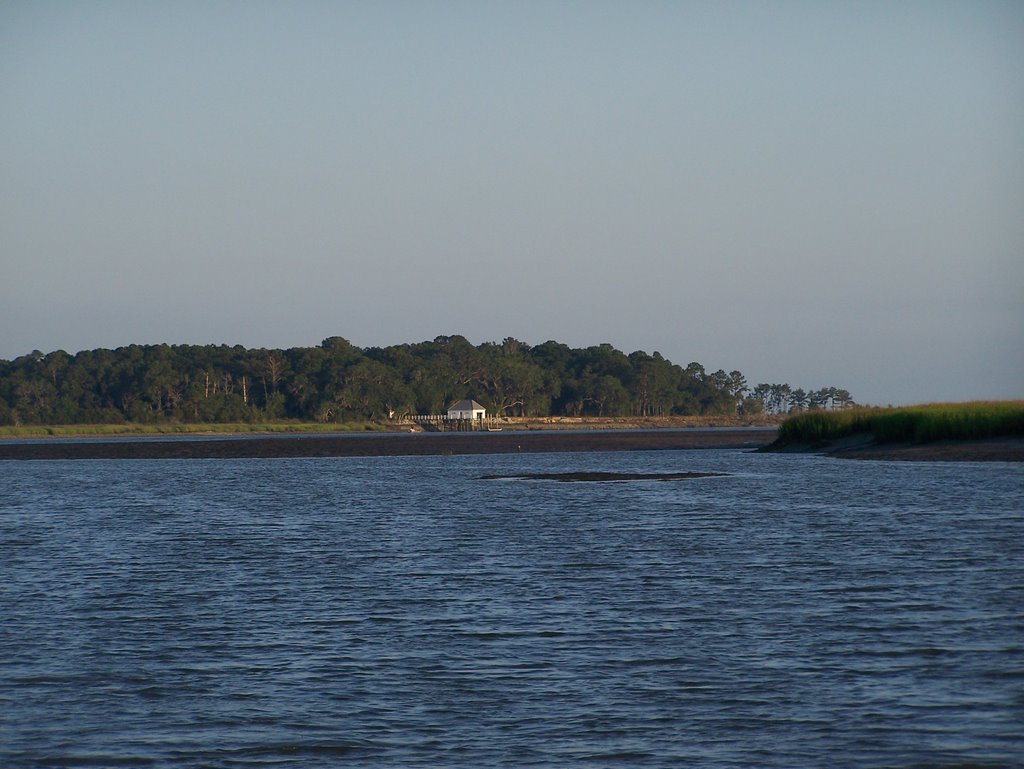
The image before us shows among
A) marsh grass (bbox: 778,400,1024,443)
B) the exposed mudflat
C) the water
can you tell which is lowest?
the water

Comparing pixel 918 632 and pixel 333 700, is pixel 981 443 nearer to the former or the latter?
pixel 918 632

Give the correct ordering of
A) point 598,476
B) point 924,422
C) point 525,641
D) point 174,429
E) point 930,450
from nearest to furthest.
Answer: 1. point 525,641
2. point 598,476
3. point 930,450
4. point 924,422
5. point 174,429

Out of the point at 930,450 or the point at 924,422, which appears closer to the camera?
the point at 930,450

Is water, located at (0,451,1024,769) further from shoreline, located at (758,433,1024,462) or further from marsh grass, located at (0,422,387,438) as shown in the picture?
marsh grass, located at (0,422,387,438)

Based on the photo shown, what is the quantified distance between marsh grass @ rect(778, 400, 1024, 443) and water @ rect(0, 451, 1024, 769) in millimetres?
24603

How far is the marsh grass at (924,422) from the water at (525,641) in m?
24.6

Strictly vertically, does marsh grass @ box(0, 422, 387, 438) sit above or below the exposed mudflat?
above

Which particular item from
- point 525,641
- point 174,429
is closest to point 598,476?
point 525,641

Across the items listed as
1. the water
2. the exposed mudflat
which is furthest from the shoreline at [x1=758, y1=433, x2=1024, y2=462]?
the water

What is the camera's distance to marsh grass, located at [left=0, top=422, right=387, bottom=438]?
553 feet

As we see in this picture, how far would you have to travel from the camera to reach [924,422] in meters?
62.0

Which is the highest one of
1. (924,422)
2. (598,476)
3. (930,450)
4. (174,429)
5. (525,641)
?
(924,422)

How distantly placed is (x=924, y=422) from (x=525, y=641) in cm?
5027

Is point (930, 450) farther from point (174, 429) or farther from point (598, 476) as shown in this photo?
point (174, 429)
